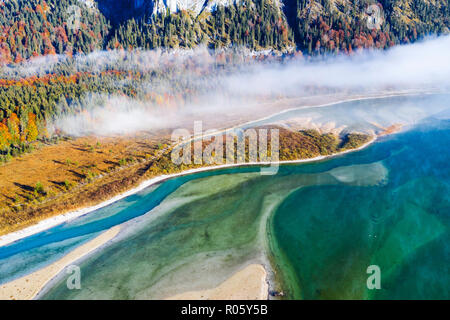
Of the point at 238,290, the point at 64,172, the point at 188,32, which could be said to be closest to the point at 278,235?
the point at 238,290

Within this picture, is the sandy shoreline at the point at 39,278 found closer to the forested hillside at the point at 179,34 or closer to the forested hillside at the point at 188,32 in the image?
the forested hillside at the point at 179,34

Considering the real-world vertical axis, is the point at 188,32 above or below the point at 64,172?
above

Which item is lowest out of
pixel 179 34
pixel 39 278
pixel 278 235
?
pixel 39 278

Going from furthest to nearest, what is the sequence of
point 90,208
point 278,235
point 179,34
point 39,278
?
point 179,34 < point 90,208 < point 278,235 < point 39,278

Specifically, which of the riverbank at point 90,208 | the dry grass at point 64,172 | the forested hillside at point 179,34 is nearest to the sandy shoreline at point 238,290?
the riverbank at point 90,208

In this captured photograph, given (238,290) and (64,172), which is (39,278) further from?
(64,172)

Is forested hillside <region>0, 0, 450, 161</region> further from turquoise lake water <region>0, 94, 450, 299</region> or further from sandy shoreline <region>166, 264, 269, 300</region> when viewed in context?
sandy shoreline <region>166, 264, 269, 300</region>
